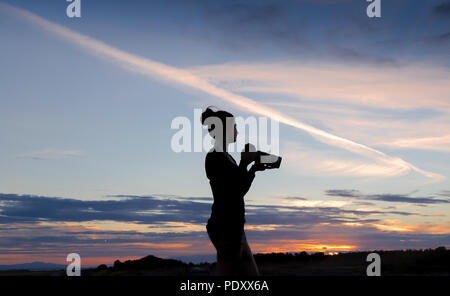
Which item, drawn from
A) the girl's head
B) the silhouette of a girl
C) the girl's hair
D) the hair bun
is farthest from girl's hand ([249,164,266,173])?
the hair bun

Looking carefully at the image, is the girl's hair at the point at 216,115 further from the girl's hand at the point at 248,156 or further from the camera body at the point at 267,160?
the camera body at the point at 267,160

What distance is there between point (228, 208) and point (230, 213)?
0.08m

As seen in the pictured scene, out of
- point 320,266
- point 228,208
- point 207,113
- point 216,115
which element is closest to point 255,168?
point 228,208

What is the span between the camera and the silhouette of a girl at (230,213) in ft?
25.7

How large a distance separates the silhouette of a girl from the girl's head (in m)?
0.26

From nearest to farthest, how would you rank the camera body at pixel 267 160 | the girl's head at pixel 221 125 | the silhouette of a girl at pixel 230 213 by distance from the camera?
the silhouette of a girl at pixel 230 213, the camera body at pixel 267 160, the girl's head at pixel 221 125

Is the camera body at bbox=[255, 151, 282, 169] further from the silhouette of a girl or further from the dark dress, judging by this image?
the dark dress

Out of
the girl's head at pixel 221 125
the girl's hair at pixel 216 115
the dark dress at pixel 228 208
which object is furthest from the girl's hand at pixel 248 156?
the girl's hair at pixel 216 115

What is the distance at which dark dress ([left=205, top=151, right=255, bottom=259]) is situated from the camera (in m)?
7.85
